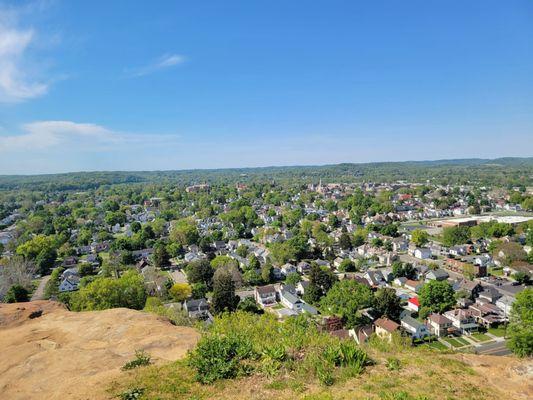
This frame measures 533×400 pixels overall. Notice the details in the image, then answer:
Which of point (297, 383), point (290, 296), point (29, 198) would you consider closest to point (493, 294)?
point (290, 296)

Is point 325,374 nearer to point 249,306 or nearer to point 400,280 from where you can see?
point 249,306

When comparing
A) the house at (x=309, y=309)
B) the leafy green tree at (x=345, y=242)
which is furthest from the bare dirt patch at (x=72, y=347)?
the leafy green tree at (x=345, y=242)

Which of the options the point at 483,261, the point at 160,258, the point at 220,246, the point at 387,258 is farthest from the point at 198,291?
the point at 483,261

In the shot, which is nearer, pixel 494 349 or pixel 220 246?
pixel 494 349

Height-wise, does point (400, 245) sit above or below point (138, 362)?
below

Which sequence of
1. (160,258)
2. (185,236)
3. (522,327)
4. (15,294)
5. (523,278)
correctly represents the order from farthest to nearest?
(185,236) < (160,258) < (523,278) < (15,294) < (522,327)

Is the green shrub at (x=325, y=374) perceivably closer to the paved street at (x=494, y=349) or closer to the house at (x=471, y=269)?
the paved street at (x=494, y=349)

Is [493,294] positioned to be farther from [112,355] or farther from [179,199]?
[179,199]

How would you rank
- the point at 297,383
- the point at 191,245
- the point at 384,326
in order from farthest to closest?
the point at 191,245, the point at 384,326, the point at 297,383
